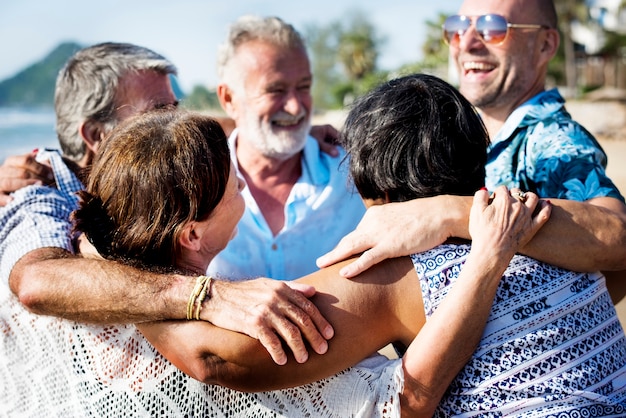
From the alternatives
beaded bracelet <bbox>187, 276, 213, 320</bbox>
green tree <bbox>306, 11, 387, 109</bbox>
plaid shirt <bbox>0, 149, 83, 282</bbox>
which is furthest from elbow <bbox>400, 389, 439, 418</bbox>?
green tree <bbox>306, 11, 387, 109</bbox>

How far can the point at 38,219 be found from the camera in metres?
2.59

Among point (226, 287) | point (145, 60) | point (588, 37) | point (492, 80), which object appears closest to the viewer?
point (226, 287)

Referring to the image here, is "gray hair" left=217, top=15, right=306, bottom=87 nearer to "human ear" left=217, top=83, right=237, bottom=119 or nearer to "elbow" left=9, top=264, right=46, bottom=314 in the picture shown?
"human ear" left=217, top=83, right=237, bottom=119

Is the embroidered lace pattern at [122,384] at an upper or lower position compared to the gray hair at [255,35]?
lower

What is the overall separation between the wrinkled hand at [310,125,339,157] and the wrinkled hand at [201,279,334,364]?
2145mm

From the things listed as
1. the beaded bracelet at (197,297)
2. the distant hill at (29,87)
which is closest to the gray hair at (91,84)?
the beaded bracelet at (197,297)

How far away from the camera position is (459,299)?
6.17 feet

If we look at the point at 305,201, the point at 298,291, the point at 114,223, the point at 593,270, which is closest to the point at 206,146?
the point at 114,223

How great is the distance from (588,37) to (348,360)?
200ft

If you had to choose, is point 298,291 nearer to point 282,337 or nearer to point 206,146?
point 282,337

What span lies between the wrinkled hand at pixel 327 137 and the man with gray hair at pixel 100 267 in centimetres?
104

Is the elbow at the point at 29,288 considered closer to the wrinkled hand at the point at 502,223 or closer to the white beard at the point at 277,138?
the wrinkled hand at the point at 502,223

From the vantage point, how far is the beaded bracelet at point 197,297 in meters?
2.00

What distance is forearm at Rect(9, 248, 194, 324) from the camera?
6.72 feet
